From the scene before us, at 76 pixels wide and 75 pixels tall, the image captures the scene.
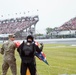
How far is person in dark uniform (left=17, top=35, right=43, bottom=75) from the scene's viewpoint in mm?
9094

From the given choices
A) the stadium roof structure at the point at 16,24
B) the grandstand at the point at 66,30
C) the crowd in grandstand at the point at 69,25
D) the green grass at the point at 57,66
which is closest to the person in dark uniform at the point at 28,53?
the green grass at the point at 57,66

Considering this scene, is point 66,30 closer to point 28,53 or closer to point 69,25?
point 69,25

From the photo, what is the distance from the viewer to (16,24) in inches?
4934

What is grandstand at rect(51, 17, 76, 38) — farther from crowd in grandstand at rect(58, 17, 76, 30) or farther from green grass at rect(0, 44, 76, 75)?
green grass at rect(0, 44, 76, 75)

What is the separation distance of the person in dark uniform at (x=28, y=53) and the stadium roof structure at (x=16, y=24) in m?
104

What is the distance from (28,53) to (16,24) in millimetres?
116612

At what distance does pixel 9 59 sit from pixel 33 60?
4.19 feet

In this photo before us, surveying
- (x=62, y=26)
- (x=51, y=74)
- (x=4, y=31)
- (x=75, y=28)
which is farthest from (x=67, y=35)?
(x=51, y=74)

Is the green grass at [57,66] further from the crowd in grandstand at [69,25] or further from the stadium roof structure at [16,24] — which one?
the stadium roof structure at [16,24]

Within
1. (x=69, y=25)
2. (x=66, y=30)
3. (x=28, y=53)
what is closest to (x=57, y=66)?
(x=28, y=53)

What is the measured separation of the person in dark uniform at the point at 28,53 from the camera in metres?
9.09

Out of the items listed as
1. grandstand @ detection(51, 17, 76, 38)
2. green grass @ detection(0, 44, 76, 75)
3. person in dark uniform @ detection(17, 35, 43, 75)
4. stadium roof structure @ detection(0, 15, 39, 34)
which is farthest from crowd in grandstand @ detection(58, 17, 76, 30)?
person in dark uniform @ detection(17, 35, 43, 75)

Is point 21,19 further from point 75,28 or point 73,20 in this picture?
point 75,28

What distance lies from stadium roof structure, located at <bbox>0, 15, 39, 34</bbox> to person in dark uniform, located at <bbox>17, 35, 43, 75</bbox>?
340 feet
